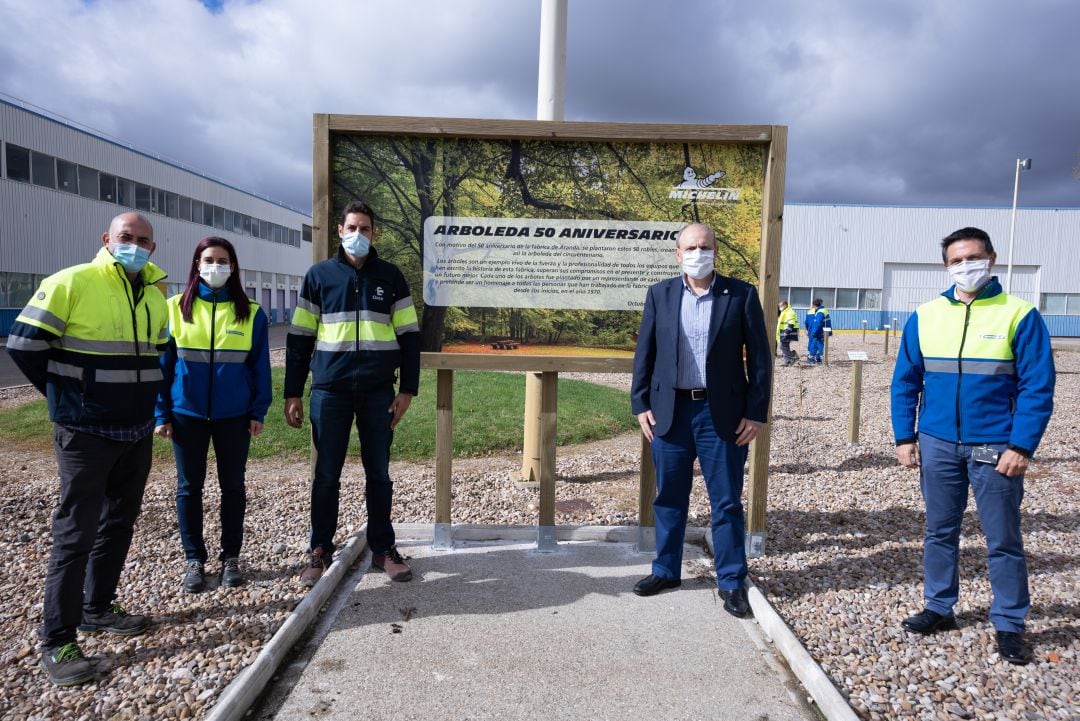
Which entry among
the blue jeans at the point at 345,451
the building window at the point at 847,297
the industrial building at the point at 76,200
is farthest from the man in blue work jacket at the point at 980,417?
the building window at the point at 847,297

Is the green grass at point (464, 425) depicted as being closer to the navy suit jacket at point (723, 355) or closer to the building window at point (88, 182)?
the navy suit jacket at point (723, 355)

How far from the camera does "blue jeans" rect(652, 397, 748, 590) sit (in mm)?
3758

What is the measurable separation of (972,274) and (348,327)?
3.22 metres

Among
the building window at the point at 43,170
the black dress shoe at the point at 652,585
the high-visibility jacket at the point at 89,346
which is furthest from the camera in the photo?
the building window at the point at 43,170

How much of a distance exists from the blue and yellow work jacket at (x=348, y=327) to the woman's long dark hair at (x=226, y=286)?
0.98ft

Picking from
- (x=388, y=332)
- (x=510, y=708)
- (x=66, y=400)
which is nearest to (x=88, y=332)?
(x=66, y=400)

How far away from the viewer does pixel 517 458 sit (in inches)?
304

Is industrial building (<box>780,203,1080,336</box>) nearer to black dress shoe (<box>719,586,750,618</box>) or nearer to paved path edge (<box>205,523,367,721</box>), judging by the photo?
black dress shoe (<box>719,586,750,618</box>)

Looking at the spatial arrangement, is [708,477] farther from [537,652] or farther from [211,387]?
[211,387]

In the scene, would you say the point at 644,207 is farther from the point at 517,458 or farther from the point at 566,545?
the point at 517,458

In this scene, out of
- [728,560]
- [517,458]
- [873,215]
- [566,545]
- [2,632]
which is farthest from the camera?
[873,215]

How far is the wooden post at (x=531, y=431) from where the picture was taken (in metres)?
5.96

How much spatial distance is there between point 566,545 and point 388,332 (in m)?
1.98

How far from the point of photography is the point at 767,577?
424 centimetres
